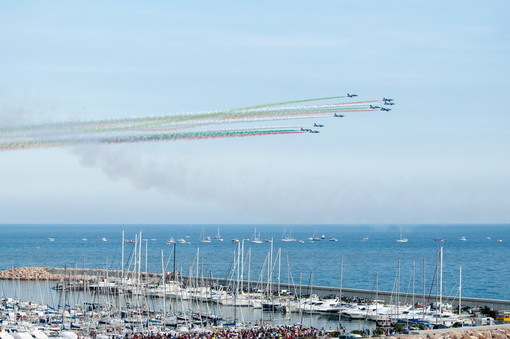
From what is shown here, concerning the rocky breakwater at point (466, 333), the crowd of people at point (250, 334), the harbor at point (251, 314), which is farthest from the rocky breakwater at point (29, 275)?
the rocky breakwater at point (466, 333)

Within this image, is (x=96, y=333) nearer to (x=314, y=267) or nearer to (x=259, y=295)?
(x=259, y=295)

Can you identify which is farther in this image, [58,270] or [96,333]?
[58,270]

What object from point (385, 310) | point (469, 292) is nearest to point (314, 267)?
point (469, 292)

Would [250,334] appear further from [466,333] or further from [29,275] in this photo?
[29,275]

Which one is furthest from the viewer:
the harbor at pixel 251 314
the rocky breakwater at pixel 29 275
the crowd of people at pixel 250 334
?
the rocky breakwater at pixel 29 275

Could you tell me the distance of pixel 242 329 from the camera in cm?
5219

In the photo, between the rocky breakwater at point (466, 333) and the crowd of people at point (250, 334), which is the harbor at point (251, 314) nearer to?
the crowd of people at point (250, 334)

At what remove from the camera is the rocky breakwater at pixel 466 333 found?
45.2m

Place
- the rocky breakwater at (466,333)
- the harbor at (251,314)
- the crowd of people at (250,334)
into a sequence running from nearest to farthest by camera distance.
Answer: the rocky breakwater at (466,333), the crowd of people at (250,334), the harbor at (251,314)

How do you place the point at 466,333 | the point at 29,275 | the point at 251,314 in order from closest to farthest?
the point at 466,333, the point at 251,314, the point at 29,275

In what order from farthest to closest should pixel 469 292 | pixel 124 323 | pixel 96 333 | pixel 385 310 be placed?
pixel 469 292 → pixel 385 310 → pixel 124 323 → pixel 96 333

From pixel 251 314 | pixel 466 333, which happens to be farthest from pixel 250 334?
pixel 251 314

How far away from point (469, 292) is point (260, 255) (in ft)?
Result: 225

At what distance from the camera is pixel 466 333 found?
151 ft
